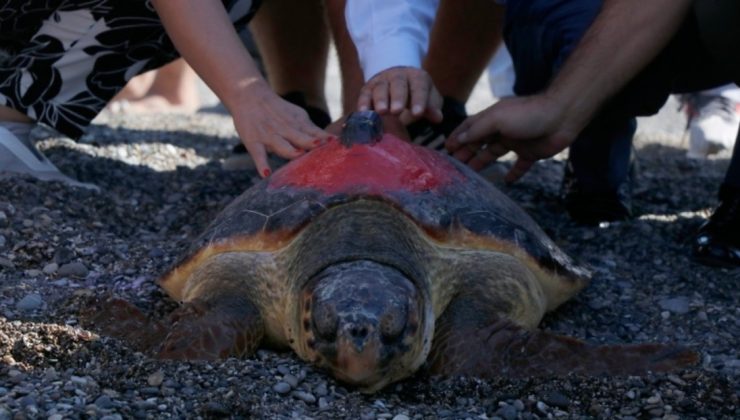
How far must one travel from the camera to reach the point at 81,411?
1334 mm

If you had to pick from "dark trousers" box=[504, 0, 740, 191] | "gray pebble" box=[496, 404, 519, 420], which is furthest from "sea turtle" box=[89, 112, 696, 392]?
"dark trousers" box=[504, 0, 740, 191]

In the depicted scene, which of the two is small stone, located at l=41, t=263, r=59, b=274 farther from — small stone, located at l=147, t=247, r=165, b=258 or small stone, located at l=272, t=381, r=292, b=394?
small stone, located at l=272, t=381, r=292, b=394

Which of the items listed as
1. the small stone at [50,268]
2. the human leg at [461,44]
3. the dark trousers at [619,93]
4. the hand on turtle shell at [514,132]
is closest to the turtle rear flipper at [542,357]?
the hand on turtle shell at [514,132]

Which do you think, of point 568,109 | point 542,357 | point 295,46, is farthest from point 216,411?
point 295,46

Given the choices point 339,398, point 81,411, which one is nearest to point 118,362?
point 81,411

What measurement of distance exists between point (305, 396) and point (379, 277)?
0.21 meters

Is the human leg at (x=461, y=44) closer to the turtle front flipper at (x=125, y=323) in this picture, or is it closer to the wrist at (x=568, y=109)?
the wrist at (x=568, y=109)

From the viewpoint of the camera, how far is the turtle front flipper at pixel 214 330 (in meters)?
1.59

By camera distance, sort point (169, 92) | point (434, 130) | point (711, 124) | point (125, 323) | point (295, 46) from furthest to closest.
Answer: point (169, 92) → point (711, 124) → point (295, 46) → point (434, 130) → point (125, 323)

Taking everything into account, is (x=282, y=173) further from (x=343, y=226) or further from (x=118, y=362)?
(x=118, y=362)

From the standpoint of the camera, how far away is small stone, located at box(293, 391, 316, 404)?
4.86 ft

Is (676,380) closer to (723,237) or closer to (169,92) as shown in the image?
(723,237)

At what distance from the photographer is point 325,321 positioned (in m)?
1.51

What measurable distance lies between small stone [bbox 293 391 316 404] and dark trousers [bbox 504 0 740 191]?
1217mm
